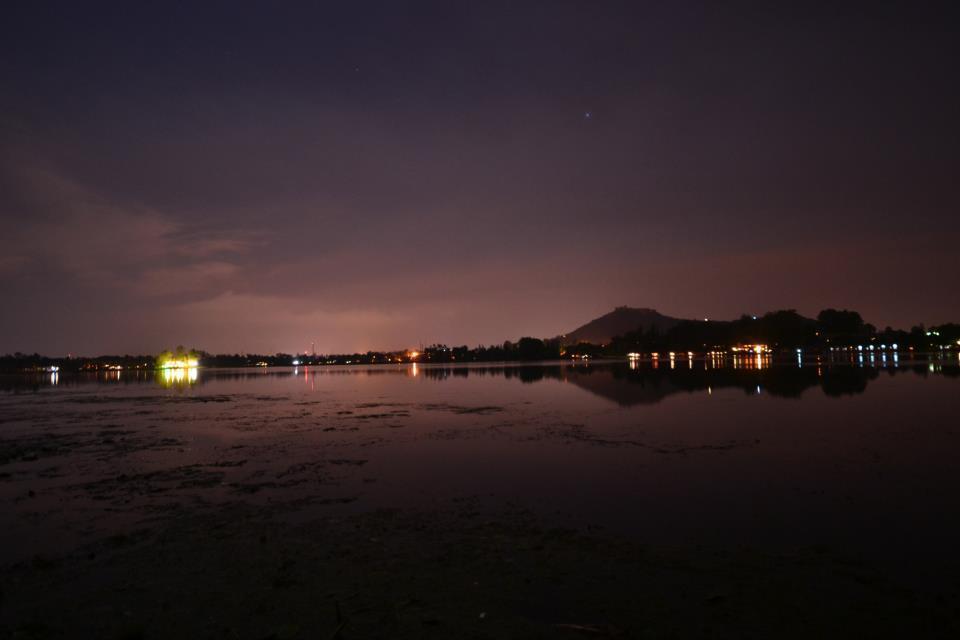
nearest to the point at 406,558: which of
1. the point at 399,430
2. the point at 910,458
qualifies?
the point at 910,458

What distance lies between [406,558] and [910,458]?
14.2 metres

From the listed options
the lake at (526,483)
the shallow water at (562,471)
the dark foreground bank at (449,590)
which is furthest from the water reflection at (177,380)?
the dark foreground bank at (449,590)

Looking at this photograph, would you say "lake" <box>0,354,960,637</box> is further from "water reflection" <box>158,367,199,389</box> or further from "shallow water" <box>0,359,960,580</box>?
"water reflection" <box>158,367,199,389</box>

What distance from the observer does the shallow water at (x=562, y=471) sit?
1047 cm

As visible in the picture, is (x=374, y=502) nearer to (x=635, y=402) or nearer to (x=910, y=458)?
(x=910, y=458)

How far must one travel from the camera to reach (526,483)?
1418 centimetres

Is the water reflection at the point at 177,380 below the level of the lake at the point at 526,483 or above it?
below

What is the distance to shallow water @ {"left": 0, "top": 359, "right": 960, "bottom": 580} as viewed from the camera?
1047cm

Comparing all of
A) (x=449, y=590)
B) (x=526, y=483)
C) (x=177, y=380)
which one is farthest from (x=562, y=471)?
(x=177, y=380)

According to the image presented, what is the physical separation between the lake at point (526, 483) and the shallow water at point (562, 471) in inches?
3.1

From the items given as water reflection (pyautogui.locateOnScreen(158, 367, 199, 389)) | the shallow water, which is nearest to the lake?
the shallow water

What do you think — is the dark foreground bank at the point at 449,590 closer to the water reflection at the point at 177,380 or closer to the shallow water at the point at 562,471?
the shallow water at the point at 562,471

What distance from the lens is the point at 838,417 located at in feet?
78.6

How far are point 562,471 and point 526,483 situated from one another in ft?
5.35
